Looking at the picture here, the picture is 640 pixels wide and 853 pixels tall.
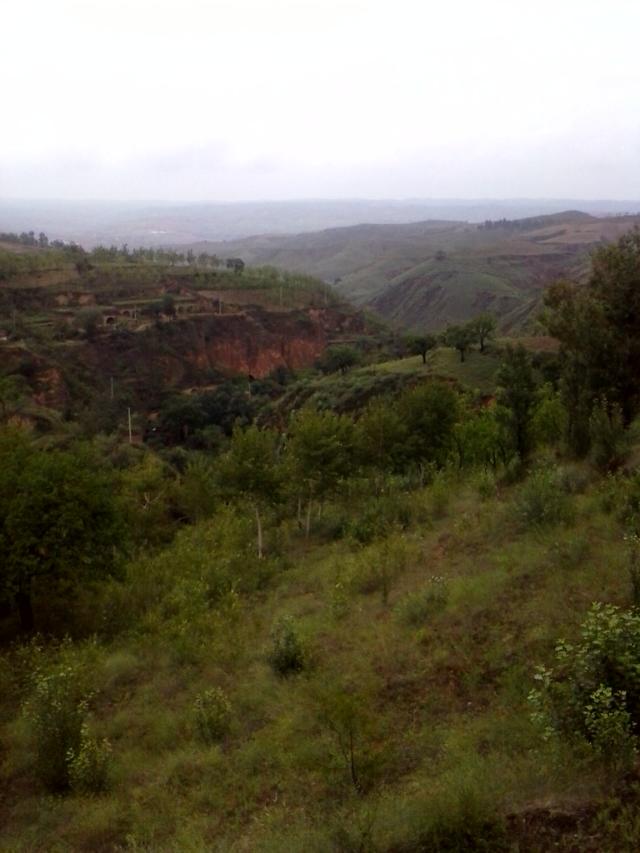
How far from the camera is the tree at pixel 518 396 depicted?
15711 mm

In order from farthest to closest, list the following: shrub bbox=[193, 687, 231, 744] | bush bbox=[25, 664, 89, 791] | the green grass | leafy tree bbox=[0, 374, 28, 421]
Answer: the green grass → leafy tree bbox=[0, 374, 28, 421] → shrub bbox=[193, 687, 231, 744] → bush bbox=[25, 664, 89, 791]

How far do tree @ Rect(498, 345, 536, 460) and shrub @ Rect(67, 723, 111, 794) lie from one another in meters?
11.4

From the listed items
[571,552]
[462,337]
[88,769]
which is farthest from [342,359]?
[88,769]

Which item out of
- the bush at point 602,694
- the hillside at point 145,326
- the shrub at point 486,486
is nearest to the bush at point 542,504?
the shrub at point 486,486

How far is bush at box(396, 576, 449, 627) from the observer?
9.30 m

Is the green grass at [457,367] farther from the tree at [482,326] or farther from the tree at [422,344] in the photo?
the tree at [482,326]

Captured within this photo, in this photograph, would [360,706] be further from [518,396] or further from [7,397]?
[7,397]

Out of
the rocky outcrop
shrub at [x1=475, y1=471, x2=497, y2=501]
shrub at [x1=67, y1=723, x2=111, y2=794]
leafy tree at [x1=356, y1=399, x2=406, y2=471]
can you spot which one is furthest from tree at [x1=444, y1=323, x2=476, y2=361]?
shrub at [x1=67, y1=723, x2=111, y2=794]

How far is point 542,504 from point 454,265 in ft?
371

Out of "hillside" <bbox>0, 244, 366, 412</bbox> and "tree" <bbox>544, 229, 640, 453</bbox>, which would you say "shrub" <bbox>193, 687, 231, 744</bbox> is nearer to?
"tree" <bbox>544, 229, 640, 453</bbox>

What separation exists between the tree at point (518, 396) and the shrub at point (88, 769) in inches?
447

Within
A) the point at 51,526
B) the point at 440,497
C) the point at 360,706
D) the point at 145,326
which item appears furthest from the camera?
the point at 145,326

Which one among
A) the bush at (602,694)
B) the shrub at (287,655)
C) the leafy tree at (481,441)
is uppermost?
the bush at (602,694)

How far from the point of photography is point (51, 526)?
40.0 feet
